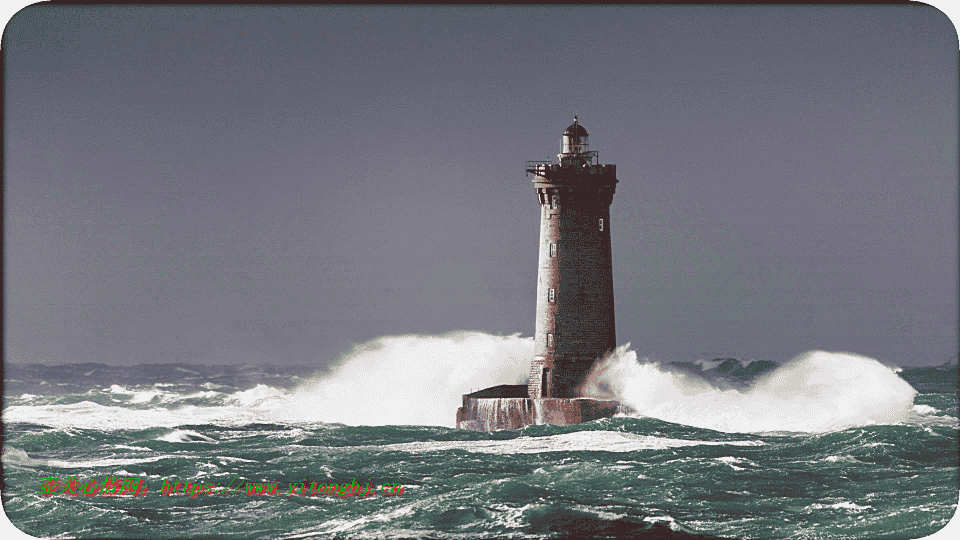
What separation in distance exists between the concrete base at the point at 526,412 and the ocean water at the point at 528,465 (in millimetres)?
555

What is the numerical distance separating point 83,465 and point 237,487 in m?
4.57

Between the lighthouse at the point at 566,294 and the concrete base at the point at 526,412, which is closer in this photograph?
the concrete base at the point at 526,412

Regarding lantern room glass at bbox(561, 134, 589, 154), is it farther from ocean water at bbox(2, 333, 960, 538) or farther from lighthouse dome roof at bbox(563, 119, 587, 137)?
ocean water at bbox(2, 333, 960, 538)

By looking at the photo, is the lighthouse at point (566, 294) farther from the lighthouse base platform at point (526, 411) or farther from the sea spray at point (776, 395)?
the sea spray at point (776, 395)

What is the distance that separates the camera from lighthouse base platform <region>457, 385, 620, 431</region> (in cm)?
2566

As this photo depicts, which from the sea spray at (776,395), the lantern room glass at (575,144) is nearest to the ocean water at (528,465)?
the sea spray at (776,395)

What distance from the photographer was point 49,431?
25.2 m

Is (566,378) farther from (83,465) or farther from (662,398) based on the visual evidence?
(83,465)

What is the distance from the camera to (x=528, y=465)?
18203 millimetres

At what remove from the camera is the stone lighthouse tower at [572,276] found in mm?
26812

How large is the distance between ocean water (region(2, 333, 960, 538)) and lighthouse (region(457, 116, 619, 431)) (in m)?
0.85

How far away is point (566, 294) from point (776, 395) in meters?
7.48

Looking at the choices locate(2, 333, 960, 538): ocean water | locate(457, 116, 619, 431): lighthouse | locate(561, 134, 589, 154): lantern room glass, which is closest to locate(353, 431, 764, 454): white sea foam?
locate(2, 333, 960, 538): ocean water

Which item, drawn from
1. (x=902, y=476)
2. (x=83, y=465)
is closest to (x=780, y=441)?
(x=902, y=476)
